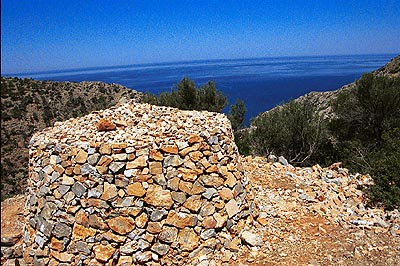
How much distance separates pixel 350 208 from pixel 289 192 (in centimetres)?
144

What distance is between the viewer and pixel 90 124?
271 inches

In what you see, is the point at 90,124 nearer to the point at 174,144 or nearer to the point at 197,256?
the point at 174,144

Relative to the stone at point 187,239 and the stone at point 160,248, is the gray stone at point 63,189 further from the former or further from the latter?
the stone at point 187,239

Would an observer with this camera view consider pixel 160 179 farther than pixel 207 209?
No

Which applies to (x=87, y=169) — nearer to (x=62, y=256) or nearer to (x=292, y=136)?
(x=62, y=256)

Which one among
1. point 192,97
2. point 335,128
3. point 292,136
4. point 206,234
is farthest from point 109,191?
point 335,128

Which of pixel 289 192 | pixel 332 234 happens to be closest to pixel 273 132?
pixel 289 192

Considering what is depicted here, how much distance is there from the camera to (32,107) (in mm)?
27766

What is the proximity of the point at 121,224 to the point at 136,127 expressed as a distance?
6.26ft

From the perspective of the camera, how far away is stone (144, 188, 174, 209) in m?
5.68

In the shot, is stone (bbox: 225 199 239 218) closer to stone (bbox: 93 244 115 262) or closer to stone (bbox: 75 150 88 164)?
stone (bbox: 93 244 115 262)

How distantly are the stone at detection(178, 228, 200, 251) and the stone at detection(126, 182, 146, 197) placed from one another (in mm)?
998

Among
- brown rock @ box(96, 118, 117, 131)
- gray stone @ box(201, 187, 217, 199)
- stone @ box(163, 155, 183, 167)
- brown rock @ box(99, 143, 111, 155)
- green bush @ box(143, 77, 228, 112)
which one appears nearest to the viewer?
brown rock @ box(99, 143, 111, 155)

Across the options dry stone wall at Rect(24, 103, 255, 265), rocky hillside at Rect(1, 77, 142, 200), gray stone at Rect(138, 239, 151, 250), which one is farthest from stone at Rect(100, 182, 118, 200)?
rocky hillside at Rect(1, 77, 142, 200)
